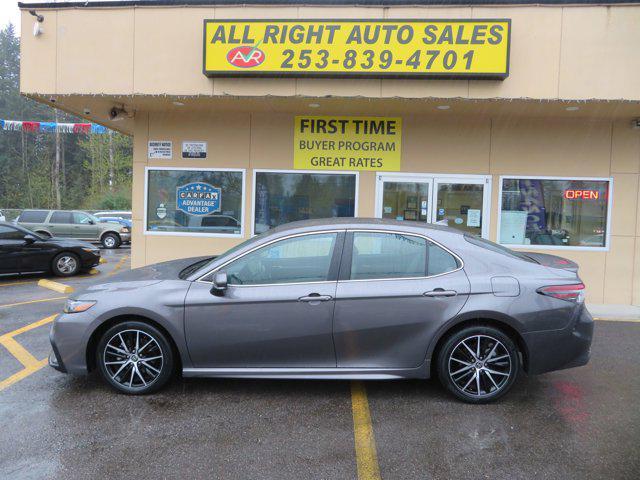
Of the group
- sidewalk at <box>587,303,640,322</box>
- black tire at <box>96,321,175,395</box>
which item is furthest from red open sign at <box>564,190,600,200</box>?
black tire at <box>96,321,175,395</box>

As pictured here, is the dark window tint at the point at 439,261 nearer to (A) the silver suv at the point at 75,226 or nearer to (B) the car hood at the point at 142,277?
(B) the car hood at the point at 142,277

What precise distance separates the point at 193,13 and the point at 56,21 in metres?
2.23

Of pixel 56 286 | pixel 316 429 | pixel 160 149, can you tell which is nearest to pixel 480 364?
pixel 316 429

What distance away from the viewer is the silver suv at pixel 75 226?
67.1 feet

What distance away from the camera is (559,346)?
163 inches

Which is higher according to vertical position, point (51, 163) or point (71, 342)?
point (51, 163)

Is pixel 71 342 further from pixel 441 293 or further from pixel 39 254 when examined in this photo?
pixel 39 254

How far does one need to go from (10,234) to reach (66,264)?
4.32ft

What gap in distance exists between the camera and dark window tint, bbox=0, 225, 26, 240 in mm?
10703

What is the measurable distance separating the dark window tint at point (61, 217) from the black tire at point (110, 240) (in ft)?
4.88

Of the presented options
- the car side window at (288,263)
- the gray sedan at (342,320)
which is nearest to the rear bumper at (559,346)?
the gray sedan at (342,320)

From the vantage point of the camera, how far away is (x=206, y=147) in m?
9.01

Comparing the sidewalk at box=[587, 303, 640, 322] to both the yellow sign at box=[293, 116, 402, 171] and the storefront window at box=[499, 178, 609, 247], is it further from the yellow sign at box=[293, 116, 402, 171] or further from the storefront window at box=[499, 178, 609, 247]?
the yellow sign at box=[293, 116, 402, 171]

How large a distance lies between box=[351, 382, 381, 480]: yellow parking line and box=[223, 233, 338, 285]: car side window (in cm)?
110
